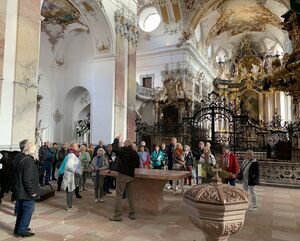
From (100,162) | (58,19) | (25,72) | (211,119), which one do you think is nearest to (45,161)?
(100,162)

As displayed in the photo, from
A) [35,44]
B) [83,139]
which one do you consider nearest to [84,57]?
[83,139]

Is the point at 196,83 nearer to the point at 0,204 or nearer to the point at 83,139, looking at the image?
the point at 83,139

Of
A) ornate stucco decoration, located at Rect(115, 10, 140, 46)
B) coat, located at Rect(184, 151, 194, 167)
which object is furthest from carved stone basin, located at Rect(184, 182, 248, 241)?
ornate stucco decoration, located at Rect(115, 10, 140, 46)

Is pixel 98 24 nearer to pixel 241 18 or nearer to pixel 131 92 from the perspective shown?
pixel 131 92

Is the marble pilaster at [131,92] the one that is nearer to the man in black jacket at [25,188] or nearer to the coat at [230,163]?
the coat at [230,163]

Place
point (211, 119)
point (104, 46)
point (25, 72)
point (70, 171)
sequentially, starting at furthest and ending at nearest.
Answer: point (211, 119) → point (104, 46) → point (25, 72) → point (70, 171)

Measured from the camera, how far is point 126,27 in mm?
13133

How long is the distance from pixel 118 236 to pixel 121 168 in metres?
1.39

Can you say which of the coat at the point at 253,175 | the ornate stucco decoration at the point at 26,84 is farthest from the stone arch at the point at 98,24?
the coat at the point at 253,175

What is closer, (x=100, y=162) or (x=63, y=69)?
(x=100, y=162)

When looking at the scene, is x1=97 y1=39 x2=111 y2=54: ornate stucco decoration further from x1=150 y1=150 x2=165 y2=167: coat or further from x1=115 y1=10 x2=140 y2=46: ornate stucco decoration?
x1=150 y1=150 x2=165 y2=167: coat

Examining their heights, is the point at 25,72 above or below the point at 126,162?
above

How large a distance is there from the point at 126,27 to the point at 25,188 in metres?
10.1

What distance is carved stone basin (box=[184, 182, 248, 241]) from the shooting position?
2.41 m
